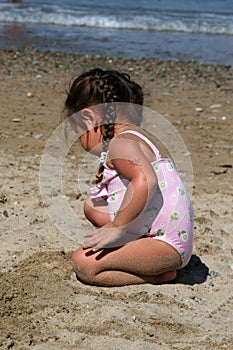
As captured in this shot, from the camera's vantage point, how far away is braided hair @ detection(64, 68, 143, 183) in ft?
10.2

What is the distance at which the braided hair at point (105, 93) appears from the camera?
3.11 meters

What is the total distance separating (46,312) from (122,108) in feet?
3.40

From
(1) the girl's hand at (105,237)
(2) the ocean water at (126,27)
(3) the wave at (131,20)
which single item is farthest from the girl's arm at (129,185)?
(3) the wave at (131,20)

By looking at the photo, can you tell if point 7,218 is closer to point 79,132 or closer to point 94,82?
point 79,132

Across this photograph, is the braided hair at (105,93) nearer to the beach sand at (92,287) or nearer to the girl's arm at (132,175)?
the girl's arm at (132,175)

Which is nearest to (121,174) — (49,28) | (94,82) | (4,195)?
(94,82)

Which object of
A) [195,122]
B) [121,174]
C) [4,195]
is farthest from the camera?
[195,122]

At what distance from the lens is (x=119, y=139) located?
3041 mm

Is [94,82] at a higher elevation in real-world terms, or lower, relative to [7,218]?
higher

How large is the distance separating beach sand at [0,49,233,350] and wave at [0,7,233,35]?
941 cm

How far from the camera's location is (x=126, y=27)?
620 inches

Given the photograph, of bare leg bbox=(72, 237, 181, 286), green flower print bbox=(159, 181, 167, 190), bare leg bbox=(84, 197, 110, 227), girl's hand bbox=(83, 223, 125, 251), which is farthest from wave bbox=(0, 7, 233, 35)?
girl's hand bbox=(83, 223, 125, 251)

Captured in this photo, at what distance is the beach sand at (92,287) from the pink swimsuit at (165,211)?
25 cm

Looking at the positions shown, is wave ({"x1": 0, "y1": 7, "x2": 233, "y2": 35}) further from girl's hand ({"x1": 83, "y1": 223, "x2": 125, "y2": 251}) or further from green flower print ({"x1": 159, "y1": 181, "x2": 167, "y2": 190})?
girl's hand ({"x1": 83, "y1": 223, "x2": 125, "y2": 251})
